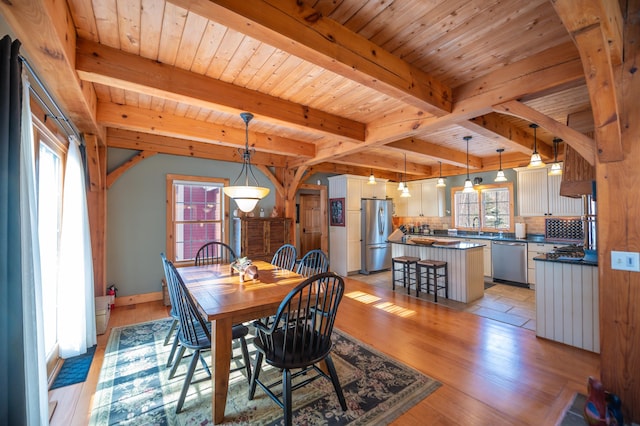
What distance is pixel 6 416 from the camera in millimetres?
1140

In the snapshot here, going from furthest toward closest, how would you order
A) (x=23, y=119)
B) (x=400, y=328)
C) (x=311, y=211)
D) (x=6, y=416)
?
1. (x=311, y=211)
2. (x=400, y=328)
3. (x=23, y=119)
4. (x=6, y=416)

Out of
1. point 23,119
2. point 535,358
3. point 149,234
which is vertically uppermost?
point 23,119

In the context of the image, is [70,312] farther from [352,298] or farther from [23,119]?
[352,298]

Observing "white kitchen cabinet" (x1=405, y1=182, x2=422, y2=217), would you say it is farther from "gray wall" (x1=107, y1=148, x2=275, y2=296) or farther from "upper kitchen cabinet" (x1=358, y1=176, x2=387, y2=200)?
"gray wall" (x1=107, y1=148, x2=275, y2=296)

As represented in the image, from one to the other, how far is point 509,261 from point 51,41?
21.9ft

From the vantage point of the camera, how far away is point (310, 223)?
22.9 ft

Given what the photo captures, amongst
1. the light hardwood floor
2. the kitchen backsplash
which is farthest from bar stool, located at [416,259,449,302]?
the kitchen backsplash

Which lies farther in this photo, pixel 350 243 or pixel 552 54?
pixel 350 243

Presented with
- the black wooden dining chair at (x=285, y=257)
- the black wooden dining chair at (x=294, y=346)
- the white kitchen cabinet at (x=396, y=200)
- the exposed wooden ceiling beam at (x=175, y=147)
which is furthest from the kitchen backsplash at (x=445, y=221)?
the black wooden dining chair at (x=294, y=346)

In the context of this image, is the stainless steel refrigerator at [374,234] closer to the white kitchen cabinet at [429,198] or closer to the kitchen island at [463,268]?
the white kitchen cabinet at [429,198]

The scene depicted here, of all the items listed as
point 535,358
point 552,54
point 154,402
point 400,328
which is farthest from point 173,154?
point 535,358

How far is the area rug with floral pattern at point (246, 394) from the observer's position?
6.28 ft

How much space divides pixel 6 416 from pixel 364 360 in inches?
93.3

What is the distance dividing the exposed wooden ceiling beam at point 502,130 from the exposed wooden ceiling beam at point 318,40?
118cm
